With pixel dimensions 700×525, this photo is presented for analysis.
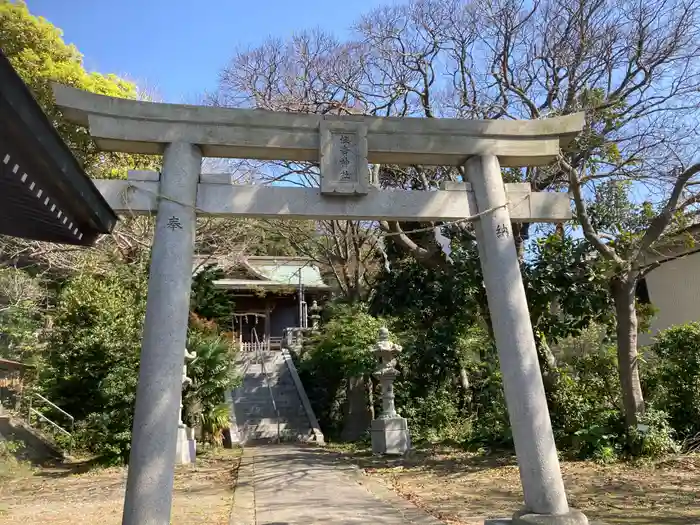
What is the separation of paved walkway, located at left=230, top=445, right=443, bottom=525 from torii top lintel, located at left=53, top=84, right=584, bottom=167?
3870 millimetres

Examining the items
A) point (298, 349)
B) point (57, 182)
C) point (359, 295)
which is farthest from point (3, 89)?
point (298, 349)

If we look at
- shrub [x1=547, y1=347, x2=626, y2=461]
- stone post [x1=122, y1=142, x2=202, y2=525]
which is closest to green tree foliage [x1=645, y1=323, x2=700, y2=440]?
shrub [x1=547, y1=347, x2=626, y2=461]

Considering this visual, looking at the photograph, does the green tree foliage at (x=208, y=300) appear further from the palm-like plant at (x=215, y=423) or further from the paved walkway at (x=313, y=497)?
the paved walkway at (x=313, y=497)

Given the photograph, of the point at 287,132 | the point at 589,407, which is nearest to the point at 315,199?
the point at 287,132

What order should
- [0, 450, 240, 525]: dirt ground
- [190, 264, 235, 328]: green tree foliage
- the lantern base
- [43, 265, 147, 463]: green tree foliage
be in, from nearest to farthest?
[0, 450, 240, 525]: dirt ground
[43, 265, 147, 463]: green tree foliage
the lantern base
[190, 264, 235, 328]: green tree foliage

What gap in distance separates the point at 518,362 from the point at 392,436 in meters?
7.88

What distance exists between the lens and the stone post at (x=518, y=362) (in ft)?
15.3

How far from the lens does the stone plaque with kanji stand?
204 inches

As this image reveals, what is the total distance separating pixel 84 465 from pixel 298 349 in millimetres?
11519

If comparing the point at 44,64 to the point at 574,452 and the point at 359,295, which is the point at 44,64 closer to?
the point at 359,295

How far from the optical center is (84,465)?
11383 millimetres

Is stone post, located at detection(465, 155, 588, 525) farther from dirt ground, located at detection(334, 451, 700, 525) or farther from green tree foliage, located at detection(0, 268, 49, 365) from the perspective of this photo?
green tree foliage, located at detection(0, 268, 49, 365)

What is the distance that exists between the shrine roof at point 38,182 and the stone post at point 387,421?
8.61 metres

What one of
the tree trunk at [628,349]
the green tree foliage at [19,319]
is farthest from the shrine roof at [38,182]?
the green tree foliage at [19,319]
